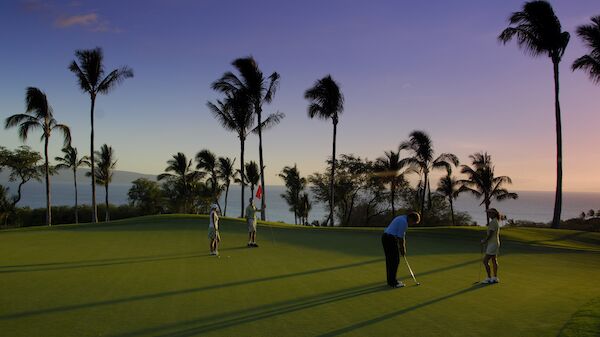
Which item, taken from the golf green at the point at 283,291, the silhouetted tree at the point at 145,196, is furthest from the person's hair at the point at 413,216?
the silhouetted tree at the point at 145,196

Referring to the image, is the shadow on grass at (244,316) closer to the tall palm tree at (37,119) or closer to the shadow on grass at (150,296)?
the shadow on grass at (150,296)

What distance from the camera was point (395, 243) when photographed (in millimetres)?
11070

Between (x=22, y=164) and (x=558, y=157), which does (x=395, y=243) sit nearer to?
(x=558, y=157)

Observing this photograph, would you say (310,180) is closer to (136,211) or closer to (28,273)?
(136,211)

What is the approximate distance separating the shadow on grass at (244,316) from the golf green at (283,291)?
0.8 inches

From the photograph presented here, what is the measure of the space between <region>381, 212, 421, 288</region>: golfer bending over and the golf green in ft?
1.10

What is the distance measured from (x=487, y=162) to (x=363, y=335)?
170 ft

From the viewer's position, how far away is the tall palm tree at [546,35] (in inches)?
1245

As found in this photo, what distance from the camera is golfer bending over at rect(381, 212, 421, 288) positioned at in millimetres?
10820

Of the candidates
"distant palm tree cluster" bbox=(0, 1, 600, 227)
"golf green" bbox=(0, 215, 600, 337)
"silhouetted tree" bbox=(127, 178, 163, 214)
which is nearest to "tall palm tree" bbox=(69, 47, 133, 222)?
"distant palm tree cluster" bbox=(0, 1, 600, 227)

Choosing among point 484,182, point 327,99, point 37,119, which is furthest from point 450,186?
point 37,119

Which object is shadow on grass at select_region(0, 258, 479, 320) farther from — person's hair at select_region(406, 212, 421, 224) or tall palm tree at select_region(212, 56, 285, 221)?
tall palm tree at select_region(212, 56, 285, 221)

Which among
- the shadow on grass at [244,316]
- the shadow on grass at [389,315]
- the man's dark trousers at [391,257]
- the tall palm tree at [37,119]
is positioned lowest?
the shadow on grass at [389,315]

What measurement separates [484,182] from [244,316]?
166 feet
